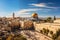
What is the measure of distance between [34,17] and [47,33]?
6.25 meters

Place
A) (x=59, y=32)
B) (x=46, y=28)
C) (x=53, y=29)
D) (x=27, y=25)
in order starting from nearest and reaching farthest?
(x=59, y=32)
(x=53, y=29)
(x=46, y=28)
(x=27, y=25)

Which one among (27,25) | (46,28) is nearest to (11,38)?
(46,28)

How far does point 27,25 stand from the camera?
1099 centimetres

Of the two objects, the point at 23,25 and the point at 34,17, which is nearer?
the point at 23,25

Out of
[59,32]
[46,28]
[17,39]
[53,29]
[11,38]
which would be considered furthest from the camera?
[46,28]

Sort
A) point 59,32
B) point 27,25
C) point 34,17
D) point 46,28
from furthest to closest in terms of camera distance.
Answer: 1. point 34,17
2. point 27,25
3. point 46,28
4. point 59,32

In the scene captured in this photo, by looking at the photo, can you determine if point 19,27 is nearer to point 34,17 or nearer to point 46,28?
point 46,28

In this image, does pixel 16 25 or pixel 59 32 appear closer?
pixel 59 32

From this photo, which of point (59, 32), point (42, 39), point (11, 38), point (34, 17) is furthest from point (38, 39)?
point (34, 17)

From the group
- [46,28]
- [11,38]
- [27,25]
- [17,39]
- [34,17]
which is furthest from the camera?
[34,17]

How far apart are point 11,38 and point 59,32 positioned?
2.39 m

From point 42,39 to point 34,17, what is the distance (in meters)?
7.49

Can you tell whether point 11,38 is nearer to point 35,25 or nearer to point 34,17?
point 35,25

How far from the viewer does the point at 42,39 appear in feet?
24.8
